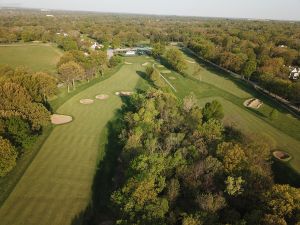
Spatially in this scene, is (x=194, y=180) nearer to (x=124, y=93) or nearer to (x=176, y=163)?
(x=176, y=163)

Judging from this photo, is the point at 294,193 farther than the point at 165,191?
No

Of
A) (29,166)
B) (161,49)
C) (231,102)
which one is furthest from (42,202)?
(161,49)

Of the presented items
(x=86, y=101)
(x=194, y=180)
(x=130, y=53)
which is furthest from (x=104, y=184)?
(x=130, y=53)

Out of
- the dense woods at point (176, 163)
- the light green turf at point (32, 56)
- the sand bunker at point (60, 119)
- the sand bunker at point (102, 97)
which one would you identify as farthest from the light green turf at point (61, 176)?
the light green turf at point (32, 56)

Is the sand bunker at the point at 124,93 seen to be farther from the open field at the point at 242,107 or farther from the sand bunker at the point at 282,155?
the sand bunker at the point at 282,155

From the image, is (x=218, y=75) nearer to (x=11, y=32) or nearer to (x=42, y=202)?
(x=42, y=202)
